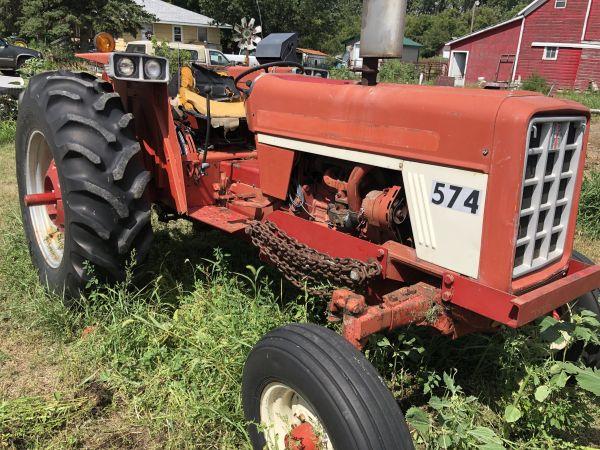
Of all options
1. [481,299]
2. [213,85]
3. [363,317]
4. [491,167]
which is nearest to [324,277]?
[363,317]

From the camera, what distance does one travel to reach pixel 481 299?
85.4 inches

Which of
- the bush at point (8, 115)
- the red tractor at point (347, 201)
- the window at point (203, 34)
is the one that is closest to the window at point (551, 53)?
the window at point (203, 34)

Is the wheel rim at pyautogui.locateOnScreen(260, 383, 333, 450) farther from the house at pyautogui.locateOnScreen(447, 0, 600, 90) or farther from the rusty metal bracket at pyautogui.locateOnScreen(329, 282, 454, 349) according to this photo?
the house at pyautogui.locateOnScreen(447, 0, 600, 90)

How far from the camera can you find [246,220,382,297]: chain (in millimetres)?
2473

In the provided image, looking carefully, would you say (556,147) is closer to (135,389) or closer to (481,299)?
(481,299)

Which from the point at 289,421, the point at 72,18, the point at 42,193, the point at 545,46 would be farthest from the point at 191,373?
the point at 545,46

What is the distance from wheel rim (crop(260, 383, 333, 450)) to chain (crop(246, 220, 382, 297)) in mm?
595

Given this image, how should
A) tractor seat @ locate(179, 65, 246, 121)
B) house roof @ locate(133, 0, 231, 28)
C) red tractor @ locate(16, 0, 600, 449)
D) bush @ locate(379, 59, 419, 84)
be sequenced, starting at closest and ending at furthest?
1. red tractor @ locate(16, 0, 600, 449)
2. tractor seat @ locate(179, 65, 246, 121)
3. bush @ locate(379, 59, 419, 84)
4. house roof @ locate(133, 0, 231, 28)

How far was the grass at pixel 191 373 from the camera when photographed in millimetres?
2488

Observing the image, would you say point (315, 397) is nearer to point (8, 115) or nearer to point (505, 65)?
point (8, 115)

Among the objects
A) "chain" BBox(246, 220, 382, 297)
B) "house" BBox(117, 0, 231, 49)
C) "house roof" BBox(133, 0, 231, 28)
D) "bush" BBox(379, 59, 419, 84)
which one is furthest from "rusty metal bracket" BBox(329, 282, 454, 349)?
"house roof" BBox(133, 0, 231, 28)

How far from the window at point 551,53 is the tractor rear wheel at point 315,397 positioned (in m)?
31.8

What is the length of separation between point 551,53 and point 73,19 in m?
25.1

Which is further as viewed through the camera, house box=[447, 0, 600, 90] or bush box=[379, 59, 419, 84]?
house box=[447, 0, 600, 90]
